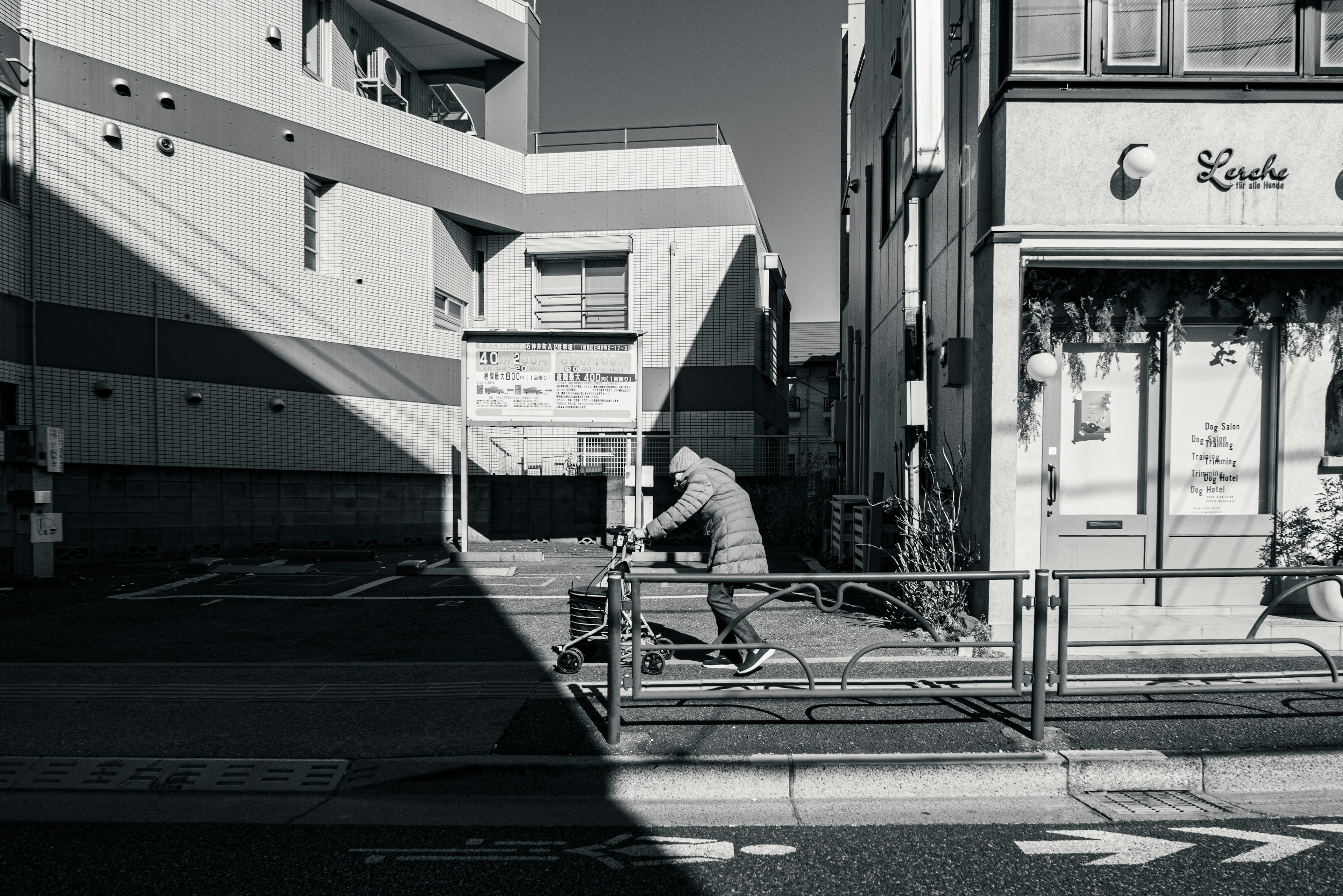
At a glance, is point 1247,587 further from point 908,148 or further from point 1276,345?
point 908,148

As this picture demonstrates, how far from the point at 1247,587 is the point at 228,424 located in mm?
14506

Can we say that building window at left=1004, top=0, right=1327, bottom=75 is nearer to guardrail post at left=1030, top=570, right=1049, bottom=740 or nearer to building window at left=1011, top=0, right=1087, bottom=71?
building window at left=1011, top=0, right=1087, bottom=71

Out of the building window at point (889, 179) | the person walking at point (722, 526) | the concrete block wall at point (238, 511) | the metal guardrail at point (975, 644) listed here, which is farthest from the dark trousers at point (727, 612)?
the concrete block wall at point (238, 511)

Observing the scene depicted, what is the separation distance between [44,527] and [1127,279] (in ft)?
43.0

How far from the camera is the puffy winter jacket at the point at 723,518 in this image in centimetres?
607

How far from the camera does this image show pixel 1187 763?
168 inches

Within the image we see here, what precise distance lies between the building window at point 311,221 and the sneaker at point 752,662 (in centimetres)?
1235

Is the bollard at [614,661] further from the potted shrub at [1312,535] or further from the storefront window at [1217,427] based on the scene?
the potted shrub at [1312,535]

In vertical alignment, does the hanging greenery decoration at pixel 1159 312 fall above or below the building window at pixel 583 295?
below

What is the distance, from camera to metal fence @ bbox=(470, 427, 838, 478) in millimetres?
16625

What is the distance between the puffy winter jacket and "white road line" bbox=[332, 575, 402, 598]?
5666 millimetres

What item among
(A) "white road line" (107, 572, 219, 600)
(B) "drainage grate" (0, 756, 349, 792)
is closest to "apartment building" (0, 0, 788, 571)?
(A) "white road line" (107, 572, 219, 600)

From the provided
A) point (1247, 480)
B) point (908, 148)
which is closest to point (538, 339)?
point (908, 148)

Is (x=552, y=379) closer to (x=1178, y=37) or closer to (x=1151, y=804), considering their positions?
(x=1178, y=37)
